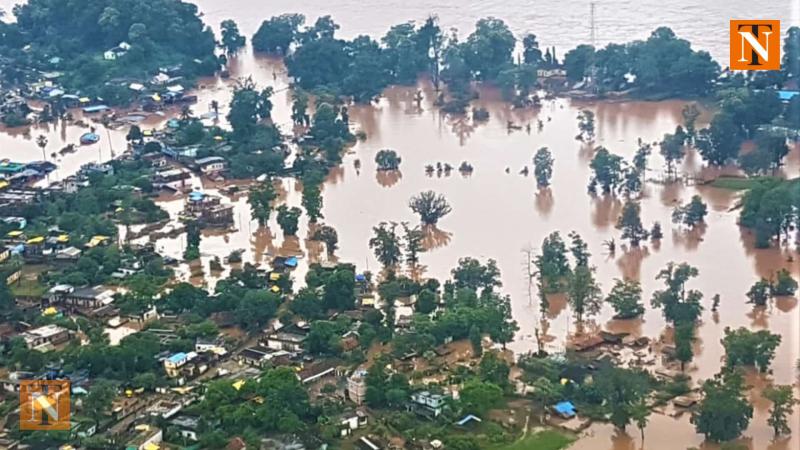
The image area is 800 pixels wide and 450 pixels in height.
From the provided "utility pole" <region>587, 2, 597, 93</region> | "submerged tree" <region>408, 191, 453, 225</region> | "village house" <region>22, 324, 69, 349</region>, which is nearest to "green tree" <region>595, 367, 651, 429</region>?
"submerged tree" <region>408, 191, 453, 225</region>

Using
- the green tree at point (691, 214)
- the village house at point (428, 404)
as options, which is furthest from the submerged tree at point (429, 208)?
the village house at point (428, 404)

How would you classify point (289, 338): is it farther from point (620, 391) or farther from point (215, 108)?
point (215, 108)

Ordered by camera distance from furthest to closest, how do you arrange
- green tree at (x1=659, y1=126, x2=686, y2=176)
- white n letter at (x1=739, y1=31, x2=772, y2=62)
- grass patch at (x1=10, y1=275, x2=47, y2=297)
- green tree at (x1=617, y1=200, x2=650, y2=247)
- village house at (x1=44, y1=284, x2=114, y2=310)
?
green tree at (x1=659, y1=126, x2=686, y2=176), green tree at (x1=617, y1=200, x2=650, y2=247), grass patch at (x1=10, y1=275, x2=47, y2=297), village house at (x1=44, y1=284, x2=114, y2=310), white n letter at (x1=739, y1=31, x2=772, y2=62)

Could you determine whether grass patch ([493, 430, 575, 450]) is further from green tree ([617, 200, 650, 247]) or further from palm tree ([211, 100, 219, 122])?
palm tree ([211, 100, 219, 122])

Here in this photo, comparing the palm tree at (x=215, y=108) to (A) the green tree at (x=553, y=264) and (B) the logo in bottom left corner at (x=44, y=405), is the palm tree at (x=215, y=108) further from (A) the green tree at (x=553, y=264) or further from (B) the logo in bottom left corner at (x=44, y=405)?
(B) the logo in bottom left corner at (x=44, y=405)

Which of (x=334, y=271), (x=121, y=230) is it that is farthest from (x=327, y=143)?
Answer: (x=334, y=271)

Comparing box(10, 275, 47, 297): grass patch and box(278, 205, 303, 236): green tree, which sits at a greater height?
box(278, 205, 303, 236): green tree
